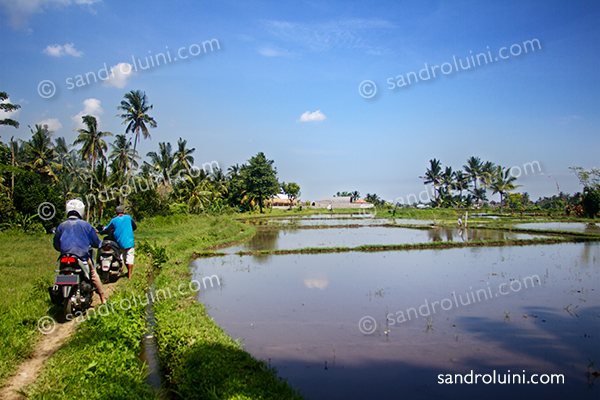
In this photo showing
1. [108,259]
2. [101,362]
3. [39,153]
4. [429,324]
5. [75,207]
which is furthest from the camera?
[39,153]

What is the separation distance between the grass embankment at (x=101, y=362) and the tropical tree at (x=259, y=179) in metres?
38.8

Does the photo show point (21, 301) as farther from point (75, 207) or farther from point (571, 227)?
point (571, 227)

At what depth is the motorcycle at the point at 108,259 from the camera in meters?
5.90

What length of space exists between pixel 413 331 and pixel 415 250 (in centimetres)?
1004

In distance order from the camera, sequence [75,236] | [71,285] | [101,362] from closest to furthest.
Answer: [101,362] < [71,285] < [75,236]

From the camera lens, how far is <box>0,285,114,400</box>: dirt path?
293 centimetres

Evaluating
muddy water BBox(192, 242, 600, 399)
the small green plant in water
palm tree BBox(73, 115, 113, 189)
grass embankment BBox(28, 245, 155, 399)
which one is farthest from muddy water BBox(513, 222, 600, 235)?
palm tree BBox(73, 115, 113, 189)

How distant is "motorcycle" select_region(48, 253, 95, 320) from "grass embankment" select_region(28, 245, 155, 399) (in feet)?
0.67

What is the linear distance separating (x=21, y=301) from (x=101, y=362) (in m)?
2.27

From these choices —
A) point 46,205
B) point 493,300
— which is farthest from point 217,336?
point 46,205

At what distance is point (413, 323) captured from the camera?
6094 mm

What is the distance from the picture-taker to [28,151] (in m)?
29.7

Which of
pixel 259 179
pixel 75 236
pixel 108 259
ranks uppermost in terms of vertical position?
pixel 259 179

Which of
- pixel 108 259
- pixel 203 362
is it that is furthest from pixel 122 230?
pixel 203 362
